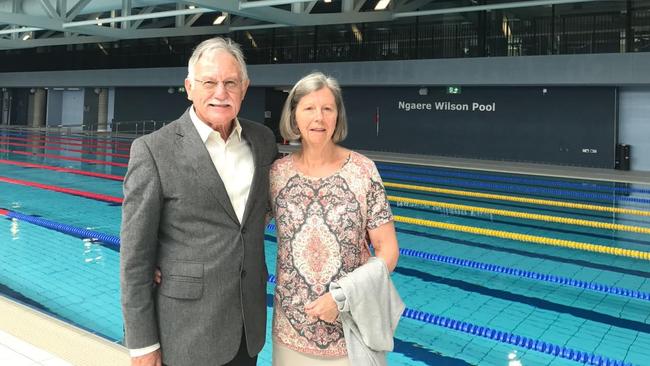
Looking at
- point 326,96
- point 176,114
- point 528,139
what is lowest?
point 326,96

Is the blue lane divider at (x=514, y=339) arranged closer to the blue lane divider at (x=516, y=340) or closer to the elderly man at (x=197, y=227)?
the blue lane divider at (x=516, y=340)

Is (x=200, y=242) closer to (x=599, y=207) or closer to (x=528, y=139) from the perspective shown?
(x=599, y=207)

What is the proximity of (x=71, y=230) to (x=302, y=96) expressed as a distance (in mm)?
4950

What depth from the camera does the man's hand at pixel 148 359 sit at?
1326 millimetres

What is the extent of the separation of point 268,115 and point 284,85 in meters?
1.88

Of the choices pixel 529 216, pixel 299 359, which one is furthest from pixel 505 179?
pixel 299 359

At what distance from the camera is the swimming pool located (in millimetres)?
3225

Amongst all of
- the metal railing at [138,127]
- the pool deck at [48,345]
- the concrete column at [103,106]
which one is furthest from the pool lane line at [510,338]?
the concrete column at [103,106]

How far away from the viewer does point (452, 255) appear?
5.15 m

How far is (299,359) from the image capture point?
1.50 m

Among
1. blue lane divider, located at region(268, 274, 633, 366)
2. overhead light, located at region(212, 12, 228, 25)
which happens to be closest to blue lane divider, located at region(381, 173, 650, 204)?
blue lane divider, located at region(268, 274, 633, 366)

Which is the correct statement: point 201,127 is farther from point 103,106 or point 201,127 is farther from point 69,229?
point 103,106

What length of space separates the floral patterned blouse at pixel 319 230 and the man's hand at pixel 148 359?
358 millimetres

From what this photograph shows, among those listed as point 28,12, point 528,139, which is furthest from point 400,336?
point 28,12
